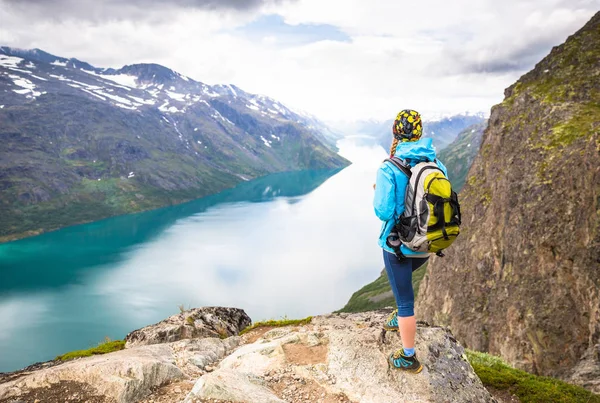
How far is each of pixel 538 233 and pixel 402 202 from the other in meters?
37.7

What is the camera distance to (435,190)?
7.16 m

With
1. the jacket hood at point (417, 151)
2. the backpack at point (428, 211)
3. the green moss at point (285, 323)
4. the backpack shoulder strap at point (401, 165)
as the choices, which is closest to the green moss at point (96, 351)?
the green moss at point (285, 323)

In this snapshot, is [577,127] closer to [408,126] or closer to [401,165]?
[408,126]

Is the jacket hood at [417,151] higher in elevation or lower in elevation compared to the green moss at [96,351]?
higher

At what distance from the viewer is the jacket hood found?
7832 millimetres

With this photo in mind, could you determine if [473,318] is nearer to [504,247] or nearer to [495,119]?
[504,247]

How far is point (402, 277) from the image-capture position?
27.1 feet

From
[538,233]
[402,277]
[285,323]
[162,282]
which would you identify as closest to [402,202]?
[402,277]

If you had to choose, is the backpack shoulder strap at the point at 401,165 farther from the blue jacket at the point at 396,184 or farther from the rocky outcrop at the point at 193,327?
the rocky outcrop at the point at 193,327

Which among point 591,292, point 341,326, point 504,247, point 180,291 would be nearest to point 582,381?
point 591,292

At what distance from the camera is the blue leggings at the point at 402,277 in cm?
820

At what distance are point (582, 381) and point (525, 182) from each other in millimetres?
27202

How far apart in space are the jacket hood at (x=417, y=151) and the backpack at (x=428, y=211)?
0.78 ft

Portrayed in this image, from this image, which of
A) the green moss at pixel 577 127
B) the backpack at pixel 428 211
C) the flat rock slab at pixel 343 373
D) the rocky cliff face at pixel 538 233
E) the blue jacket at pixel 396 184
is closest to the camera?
the backpack at pixel 428 211
